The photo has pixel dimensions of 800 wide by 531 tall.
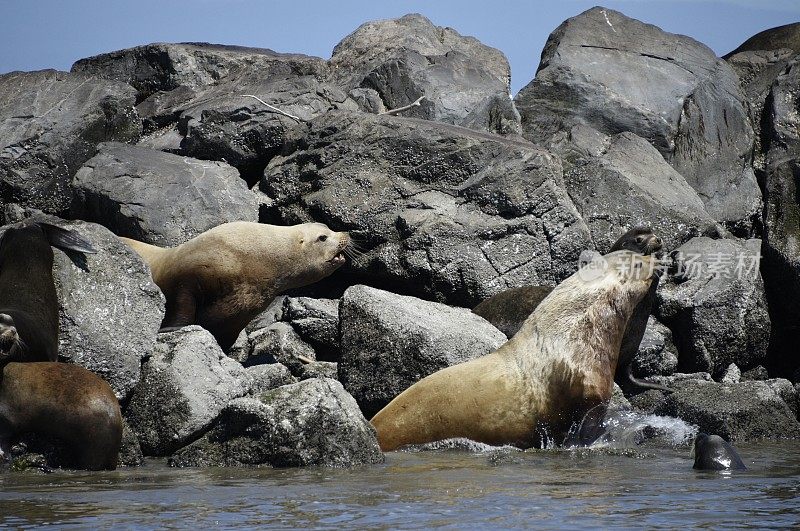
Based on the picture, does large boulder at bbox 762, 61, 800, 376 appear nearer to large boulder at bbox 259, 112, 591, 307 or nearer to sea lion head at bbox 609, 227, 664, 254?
large boulder at bbox 259, 112, 591, 307

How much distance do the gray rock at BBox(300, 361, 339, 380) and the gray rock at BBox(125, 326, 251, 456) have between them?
1636mm

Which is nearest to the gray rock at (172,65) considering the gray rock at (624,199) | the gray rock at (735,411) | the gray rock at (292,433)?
the gray rock at (624,199)

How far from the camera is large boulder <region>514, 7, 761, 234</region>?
52.9 feet

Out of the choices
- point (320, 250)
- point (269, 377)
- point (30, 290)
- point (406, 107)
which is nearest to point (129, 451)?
point (30, 290)

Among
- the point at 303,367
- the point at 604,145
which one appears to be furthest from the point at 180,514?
the point at 604,145

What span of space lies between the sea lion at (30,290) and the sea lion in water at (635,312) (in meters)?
4.11

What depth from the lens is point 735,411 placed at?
917 cm

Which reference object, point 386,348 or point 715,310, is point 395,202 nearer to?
point 386,348

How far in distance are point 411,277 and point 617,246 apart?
2.72 m

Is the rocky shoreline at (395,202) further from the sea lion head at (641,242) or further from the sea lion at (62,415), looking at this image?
the sea lion head at (641,242)

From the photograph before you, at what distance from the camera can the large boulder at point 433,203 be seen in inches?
464

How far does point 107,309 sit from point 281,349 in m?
2.48

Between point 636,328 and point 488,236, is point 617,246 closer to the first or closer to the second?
point 636,328

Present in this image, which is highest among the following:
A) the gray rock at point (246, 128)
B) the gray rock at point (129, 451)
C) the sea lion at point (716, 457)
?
the gray rock at point (246, 128)
